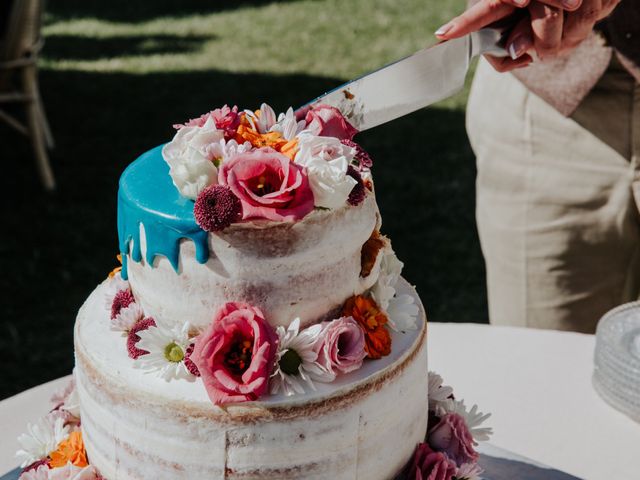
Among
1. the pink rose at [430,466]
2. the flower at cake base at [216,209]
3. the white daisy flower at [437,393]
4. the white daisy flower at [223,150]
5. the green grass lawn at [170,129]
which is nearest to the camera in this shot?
the flower at cake base at [216,209]

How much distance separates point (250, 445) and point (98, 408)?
0.27 m

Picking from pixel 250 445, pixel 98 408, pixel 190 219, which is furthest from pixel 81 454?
pixel 190 219

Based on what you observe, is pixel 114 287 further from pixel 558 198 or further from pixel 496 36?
pixel 558 198

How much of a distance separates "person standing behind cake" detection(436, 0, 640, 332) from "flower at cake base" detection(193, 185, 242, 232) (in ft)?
3.88

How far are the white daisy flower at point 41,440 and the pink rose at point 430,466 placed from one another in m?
0.62

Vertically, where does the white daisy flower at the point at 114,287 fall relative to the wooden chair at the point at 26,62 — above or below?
above

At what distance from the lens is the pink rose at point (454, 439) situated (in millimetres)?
1702

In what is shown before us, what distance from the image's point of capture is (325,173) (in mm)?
1420

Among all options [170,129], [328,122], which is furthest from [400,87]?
[170,129]

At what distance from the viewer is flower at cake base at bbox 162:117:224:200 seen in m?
1.44

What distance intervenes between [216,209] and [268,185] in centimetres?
9

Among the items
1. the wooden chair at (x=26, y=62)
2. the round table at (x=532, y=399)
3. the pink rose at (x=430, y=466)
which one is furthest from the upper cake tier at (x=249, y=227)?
the wooden chair at (x=26, y=62)

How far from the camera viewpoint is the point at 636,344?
85.0 inches

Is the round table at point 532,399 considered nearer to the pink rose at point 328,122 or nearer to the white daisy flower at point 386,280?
the white daisy flower at point 386,280
